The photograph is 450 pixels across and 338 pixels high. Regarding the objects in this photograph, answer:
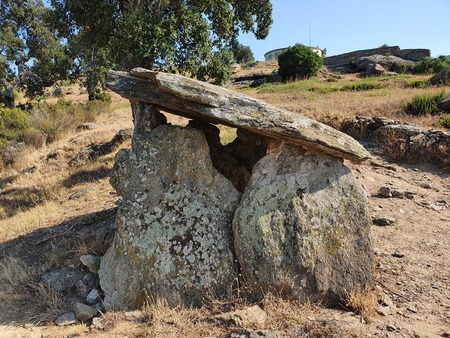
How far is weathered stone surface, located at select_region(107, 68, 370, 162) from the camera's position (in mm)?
4254

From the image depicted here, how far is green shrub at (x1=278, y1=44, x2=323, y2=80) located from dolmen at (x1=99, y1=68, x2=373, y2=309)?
25529 millimetres

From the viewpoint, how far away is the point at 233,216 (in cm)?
467

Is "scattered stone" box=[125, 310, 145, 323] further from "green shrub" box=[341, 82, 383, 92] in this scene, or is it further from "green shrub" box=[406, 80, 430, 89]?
"green shrub" box=[341, 82, 383, 92]

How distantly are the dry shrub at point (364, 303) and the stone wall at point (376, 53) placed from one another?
3445cm

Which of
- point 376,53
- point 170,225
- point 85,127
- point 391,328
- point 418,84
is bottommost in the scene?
point 391,328

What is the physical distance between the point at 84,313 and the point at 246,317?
77.7 inches

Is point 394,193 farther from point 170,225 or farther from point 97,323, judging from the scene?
point 97,323

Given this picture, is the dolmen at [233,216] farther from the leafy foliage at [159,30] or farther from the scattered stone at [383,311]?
the leafy foliage at [159,30]

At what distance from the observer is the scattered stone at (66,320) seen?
4164mm

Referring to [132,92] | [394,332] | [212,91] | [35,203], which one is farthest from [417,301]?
[35,203]

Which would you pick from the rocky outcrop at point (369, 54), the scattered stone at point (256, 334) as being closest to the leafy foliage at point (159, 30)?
the scattered stone at point (256, 334)

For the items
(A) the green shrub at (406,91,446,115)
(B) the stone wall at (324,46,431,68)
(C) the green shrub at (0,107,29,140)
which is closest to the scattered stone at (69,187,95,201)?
(C) the green shrub at (0,107,29,140)

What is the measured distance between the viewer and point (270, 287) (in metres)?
4.18

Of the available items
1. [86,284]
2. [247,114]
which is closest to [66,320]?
[86,284]
